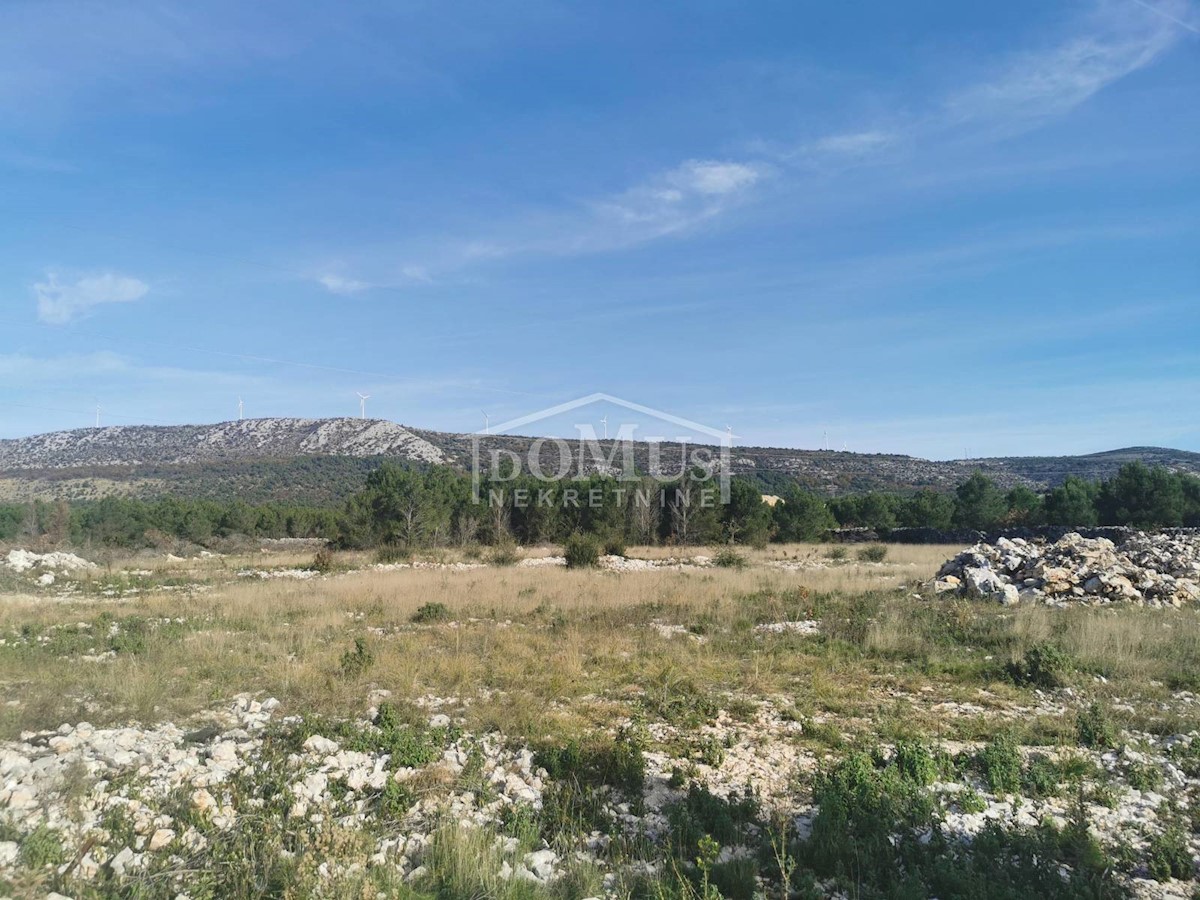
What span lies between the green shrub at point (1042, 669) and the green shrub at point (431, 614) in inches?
388

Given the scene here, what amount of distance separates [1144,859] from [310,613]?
13.7 meters

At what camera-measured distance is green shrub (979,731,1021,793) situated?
5184 millimetres

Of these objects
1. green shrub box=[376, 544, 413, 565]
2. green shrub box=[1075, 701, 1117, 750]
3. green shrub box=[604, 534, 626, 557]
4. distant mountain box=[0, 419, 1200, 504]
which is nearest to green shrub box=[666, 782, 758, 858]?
green shrub box=[1075, 701, 1117, 750]

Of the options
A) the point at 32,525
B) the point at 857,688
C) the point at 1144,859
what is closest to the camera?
the point at 1144,859

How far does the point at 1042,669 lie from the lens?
27.4ft

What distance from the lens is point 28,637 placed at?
36.2 ft

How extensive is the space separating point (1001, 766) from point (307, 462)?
83939mm

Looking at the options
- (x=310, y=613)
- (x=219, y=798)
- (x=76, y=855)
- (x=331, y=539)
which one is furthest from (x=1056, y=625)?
(x=331, y=539)

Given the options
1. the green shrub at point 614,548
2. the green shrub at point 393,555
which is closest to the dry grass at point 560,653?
the green shrub at point 393,555

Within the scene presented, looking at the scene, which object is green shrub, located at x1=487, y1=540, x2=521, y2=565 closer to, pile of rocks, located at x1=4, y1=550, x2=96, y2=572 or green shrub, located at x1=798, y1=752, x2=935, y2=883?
pile of rocks, located at x1=4, y1=550, x2=96, y2=572

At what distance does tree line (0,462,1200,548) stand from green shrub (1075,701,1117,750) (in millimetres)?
28393

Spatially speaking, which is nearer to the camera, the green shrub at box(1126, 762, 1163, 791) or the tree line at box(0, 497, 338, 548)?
the green shrub at box(1126, 762, 1163, 791)

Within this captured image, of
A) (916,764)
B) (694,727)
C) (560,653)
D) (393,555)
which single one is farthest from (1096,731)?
(393,555)

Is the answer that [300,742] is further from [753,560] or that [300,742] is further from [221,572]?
[753,560]
